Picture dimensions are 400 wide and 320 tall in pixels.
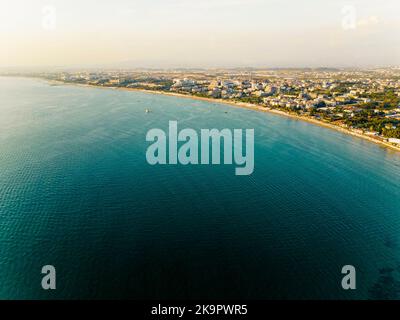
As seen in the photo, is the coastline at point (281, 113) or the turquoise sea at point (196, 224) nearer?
the turquoise sea at point (196, 224)

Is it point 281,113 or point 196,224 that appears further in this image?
point 281,113

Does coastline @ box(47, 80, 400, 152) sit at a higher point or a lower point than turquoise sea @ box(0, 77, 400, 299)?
higher

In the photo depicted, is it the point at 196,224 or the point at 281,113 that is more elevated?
the point at 281,113

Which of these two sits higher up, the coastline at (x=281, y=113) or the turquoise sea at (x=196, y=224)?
the coastline at (x=281, y=113)

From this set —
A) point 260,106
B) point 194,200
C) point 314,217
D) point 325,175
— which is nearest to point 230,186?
point 194,200

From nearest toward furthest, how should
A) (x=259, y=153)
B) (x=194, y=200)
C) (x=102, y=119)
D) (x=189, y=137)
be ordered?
(x=194, y=200) → (x=259, y=153) → (x=189, y=137) → (x=102, y=119)

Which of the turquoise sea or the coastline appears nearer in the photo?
the turquoise sea

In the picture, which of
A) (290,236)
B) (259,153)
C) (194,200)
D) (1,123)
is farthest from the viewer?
(1,123)

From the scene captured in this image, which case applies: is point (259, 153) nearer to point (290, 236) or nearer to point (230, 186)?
point (230, 186)
